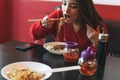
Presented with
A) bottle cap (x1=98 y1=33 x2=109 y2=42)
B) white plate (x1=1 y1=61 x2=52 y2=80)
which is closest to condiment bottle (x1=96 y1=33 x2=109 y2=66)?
bottle cap (x1=98 y1=33 x2=109 y2=42)

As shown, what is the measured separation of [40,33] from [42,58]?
1.79 ft

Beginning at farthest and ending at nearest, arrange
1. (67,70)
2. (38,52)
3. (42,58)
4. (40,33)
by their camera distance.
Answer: (40,33), (38,52), (42,58), (67,70)

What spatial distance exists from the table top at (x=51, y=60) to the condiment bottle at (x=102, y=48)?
5cm

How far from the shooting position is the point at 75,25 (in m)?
1.77

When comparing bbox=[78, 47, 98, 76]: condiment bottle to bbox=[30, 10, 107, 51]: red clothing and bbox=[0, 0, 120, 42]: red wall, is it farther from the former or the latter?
bbox=[0, 0, 120, 42]: red wall

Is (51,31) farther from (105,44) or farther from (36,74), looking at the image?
(36,74)

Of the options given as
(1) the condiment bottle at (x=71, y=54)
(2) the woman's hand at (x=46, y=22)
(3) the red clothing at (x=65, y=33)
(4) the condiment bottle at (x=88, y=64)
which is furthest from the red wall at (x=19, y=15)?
(4) the condiment bottle at (x=88, y=64)

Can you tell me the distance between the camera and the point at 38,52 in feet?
4.84

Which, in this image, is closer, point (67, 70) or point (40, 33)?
point (67, 70)

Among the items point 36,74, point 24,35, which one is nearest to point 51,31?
point 36,74

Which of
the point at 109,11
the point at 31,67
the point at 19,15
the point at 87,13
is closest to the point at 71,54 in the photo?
the point at 31,67

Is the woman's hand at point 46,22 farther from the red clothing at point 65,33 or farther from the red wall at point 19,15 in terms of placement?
the red wall at point 19,15

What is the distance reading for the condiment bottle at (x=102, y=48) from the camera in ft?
4.09

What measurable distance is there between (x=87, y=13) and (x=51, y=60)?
0.51m
